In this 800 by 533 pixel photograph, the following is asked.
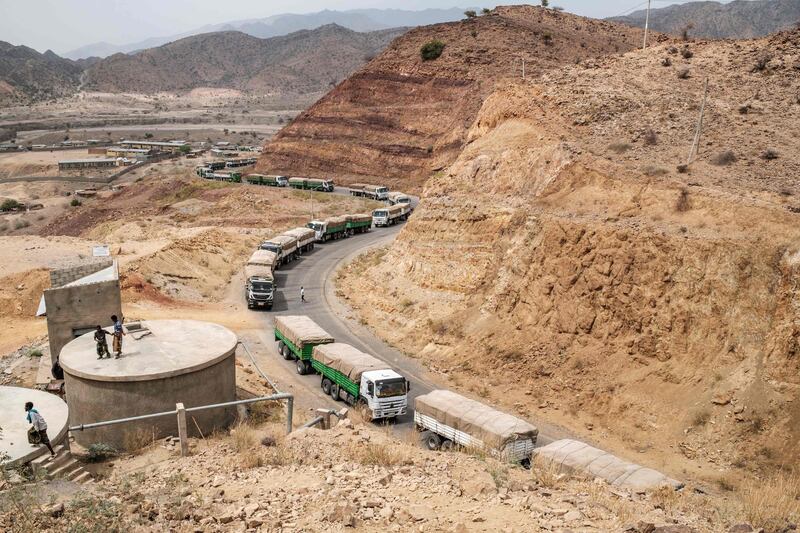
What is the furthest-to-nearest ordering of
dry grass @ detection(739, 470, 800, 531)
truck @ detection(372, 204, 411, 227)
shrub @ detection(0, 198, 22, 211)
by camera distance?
shrub @ detection(0, 198, 22, 211), truck @ detection(372, 204, 411, 227), dry grass @ detection(739, 470, 800, 531)

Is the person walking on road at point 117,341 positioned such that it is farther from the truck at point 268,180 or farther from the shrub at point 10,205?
A: the shrub at point 10,205

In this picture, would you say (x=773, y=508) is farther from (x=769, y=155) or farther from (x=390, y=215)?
(x=390, y=215)

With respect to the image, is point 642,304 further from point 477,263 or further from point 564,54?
point 564,54

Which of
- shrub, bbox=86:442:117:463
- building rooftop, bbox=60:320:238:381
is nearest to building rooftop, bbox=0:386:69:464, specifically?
shrub, bbox=86:442:117:463

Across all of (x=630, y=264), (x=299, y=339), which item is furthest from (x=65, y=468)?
(x=630, y=264)

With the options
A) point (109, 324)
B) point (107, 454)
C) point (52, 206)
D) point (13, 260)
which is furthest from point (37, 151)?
point (107, 454)

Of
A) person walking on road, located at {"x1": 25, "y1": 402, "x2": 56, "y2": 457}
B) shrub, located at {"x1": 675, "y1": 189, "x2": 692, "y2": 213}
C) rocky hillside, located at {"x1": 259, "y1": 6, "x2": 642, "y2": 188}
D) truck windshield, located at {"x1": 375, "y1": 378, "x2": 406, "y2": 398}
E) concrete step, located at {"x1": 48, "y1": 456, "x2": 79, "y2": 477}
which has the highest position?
rocky hillside, located at {"x1": 259, "y1": 6, "x2": 642, "y2": 188}

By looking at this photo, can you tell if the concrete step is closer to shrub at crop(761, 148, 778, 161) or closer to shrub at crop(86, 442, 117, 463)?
shrub at crop(86, 442, 117, 463)
